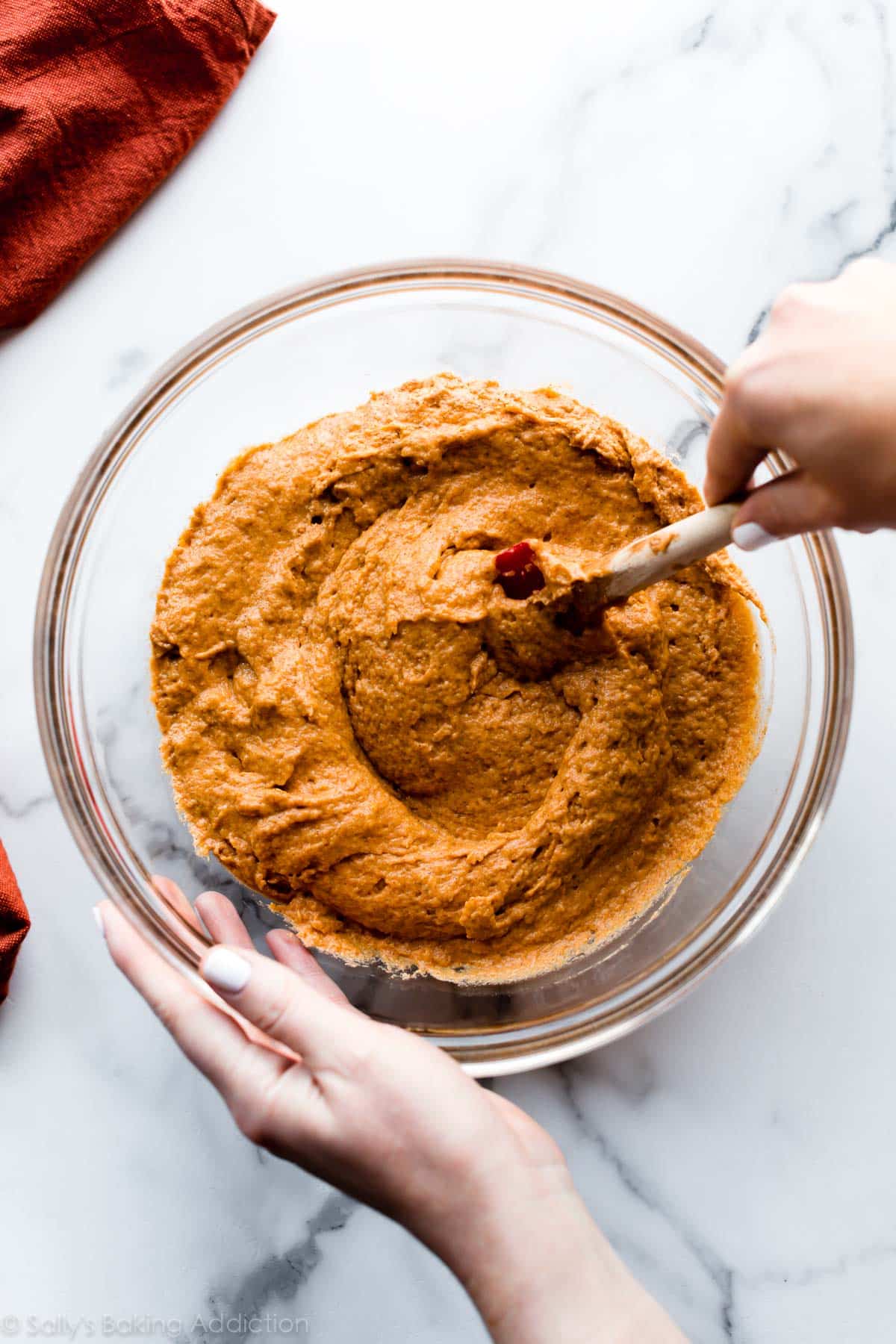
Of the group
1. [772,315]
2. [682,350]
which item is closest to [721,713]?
[682,350]

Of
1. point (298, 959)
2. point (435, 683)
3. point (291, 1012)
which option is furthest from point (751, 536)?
point (298, 959)

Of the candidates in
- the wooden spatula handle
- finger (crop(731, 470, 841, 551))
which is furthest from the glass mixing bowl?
finger (crop(731, 470, 841, 551))

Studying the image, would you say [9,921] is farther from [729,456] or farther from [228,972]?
[729,456]

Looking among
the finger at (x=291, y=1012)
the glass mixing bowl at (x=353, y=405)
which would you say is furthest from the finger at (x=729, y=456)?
the finger at (x=291, y=1012)

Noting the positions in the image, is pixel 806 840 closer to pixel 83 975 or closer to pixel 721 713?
pixel 721 713

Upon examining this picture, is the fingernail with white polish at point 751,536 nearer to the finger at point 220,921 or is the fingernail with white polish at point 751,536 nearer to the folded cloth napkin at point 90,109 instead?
the finger at point 220,921

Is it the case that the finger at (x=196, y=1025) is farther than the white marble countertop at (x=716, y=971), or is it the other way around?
the white marble countertop at (x=716, y=971)
